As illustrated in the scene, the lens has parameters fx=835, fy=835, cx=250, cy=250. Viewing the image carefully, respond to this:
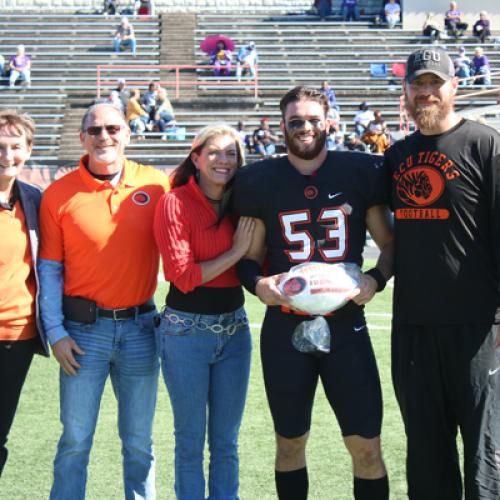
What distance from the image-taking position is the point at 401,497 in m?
4.30

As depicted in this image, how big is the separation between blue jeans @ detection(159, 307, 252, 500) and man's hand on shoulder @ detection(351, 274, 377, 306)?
0.59 m

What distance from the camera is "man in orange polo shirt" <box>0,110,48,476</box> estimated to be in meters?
3.70

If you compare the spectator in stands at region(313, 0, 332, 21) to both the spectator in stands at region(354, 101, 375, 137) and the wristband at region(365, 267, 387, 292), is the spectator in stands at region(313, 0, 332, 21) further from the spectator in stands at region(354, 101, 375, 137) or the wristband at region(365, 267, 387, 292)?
the wristband at region(365, 267, 387, 292)


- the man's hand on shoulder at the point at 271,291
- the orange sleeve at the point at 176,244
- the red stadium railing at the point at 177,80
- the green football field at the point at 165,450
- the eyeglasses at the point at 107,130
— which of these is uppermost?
the red stadium railing at the point at 177,80

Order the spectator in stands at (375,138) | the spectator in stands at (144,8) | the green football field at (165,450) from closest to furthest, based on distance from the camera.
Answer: the green football field at (165,450), the spectator in stands at (375,138), the spectator in stands at (144,8)

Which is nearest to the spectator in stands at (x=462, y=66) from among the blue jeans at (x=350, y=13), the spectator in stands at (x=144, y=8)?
the blue jeans at (x=350, y=13)

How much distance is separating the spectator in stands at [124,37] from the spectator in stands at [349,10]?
759 cm

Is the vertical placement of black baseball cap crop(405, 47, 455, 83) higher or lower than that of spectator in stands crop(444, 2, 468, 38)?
lower

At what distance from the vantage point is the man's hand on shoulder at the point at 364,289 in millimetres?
3561

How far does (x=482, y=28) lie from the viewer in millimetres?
27750

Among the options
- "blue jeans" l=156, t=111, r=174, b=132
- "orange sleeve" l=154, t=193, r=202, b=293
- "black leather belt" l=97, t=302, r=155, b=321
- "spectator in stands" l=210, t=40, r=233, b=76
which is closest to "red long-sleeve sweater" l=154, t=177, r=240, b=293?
"orange sleeve" l=154, t=193, r=202, b=293

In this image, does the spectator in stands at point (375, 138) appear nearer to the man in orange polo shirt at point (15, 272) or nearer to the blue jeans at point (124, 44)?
the blue jeans at point (124, 44)

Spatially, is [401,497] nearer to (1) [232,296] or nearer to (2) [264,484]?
(2) [264,484]

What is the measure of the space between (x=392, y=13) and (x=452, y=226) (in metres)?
26.5
